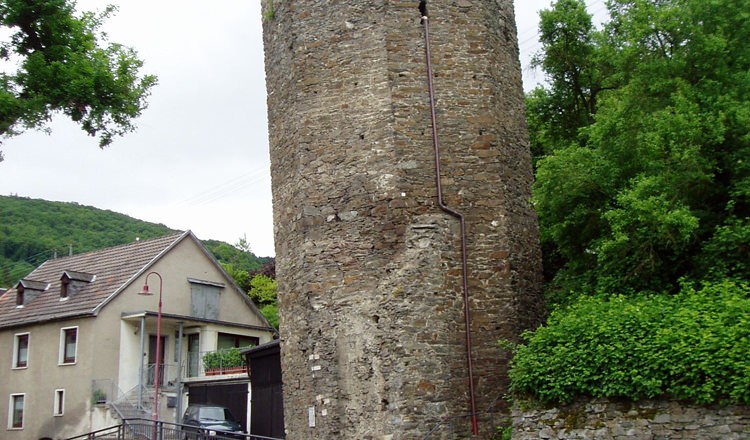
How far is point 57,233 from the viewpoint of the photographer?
51.3m

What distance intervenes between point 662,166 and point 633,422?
4.81 meters

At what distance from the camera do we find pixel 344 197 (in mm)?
14086

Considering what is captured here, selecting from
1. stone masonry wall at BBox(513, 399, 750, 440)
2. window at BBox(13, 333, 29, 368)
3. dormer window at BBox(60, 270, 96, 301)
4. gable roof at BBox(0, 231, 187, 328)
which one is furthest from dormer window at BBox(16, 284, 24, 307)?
stone masonry wall at BBox(513, 399, 750, 440)

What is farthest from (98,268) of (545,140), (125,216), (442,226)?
(125,216)

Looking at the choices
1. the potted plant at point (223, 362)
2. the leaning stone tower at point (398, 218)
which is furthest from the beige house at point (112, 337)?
the leaning stone tower at point (398, 218)

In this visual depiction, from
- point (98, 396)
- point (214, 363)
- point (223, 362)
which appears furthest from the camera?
point (214, 363)

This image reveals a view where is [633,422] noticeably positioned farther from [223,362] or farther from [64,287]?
[64,287]

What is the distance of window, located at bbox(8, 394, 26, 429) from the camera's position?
1121 inches

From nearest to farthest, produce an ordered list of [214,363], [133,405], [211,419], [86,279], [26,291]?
[211,419], [133,405], [214,363], [86,279], [26,291]

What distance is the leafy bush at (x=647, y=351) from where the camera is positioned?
1014 cm

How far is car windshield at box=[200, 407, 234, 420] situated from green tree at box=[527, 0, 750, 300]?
35.8 feet

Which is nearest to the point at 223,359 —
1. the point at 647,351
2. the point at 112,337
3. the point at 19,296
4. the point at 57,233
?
the point at 112,337

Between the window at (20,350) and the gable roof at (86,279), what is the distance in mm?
573

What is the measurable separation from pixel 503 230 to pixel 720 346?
15.7ft
